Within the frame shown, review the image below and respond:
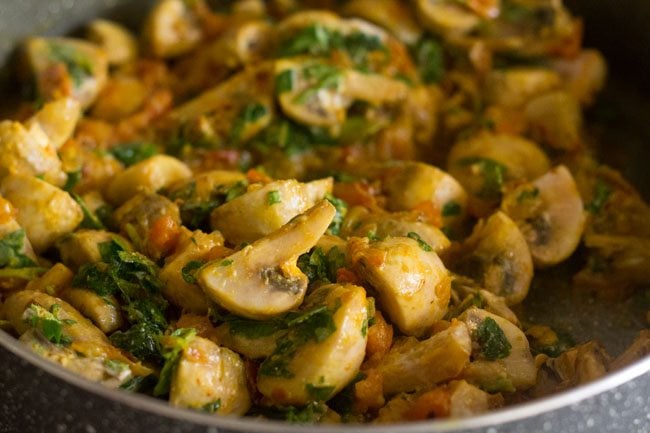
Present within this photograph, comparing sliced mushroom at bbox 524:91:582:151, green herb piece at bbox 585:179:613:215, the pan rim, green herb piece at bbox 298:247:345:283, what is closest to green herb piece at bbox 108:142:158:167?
green herb piece at bbox 298:247:345:283

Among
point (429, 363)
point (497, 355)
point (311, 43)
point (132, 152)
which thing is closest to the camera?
point (429, 363)

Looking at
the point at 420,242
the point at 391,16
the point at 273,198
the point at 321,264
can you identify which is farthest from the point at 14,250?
the point at 391,16

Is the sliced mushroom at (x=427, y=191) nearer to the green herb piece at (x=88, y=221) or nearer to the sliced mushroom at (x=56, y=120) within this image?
the green herb piece at (x=88, y=221)

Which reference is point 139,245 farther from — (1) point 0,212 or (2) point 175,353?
(2) point 175,353

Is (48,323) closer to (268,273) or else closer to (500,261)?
(268,273)

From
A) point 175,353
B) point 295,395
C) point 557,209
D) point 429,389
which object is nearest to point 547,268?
point 557,209

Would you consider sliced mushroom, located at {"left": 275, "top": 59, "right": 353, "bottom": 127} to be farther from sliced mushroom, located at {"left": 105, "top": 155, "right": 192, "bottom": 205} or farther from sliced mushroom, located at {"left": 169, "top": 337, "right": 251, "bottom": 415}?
sliced mushroom, located at {"left": 169, "top": 337, "right": 251, "bottom": 415}

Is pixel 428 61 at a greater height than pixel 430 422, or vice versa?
pixel 430 422
